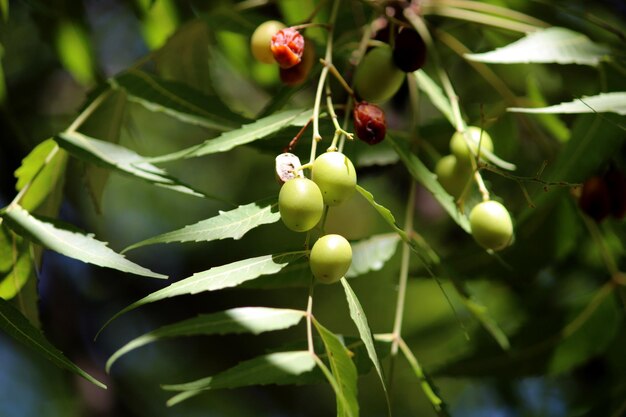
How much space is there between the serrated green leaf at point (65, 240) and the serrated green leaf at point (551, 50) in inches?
19.5

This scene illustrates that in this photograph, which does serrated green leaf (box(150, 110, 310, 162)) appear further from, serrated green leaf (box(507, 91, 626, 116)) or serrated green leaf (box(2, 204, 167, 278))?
serrated green leaf (box(507, 91, 626, 116))

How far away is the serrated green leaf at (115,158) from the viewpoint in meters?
0.91

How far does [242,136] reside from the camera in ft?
2.94

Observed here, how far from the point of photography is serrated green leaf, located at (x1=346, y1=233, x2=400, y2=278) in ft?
3.69

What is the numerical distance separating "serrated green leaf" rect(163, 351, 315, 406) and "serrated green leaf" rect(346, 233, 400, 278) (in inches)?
9.8

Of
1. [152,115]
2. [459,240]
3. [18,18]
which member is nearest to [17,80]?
[18,18]

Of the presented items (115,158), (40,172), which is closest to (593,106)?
(115,158)

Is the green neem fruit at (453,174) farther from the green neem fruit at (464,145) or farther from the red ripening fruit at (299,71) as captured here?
the red ripening fruit at (299,71)

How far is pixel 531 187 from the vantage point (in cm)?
139

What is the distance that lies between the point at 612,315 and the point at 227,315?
0.74m

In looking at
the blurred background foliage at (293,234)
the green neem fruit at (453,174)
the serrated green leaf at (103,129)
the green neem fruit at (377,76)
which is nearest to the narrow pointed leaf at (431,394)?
the blurred background foliage at (293,234)

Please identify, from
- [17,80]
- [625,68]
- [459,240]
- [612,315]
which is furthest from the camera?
[17,80]

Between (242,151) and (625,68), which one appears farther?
(242,151)

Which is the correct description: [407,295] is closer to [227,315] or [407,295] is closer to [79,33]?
[79,33]
